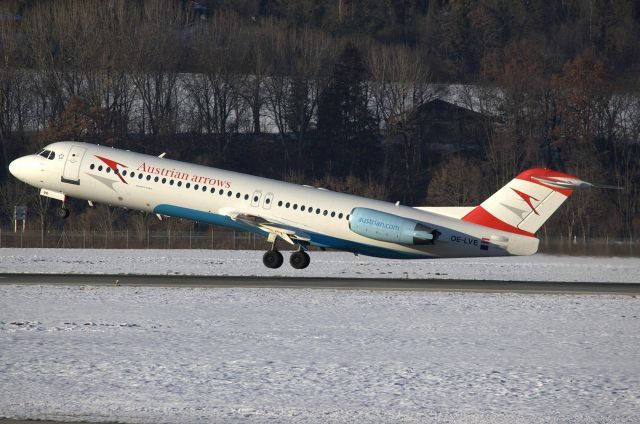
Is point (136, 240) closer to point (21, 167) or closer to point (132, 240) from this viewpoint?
point (132, 240)

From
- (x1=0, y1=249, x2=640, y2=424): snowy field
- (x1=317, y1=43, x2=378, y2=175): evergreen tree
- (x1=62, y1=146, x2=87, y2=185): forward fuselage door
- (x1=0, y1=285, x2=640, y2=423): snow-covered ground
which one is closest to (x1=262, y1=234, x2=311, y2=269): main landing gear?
(x1=0, y1=249, x2=640, y2=424): snowy field

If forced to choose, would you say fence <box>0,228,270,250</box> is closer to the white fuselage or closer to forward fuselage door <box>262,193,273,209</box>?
the white fuselage

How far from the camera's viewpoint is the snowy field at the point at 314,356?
57.9ft

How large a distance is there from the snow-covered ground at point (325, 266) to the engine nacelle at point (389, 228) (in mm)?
1761

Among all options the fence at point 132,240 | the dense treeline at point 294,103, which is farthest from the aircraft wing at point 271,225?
the dense treeline at point 294,103

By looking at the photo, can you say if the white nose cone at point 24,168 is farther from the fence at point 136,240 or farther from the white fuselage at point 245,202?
the fence at point 136,240

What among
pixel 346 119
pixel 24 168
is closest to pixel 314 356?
pixel 24 168

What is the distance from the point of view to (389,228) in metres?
37.3

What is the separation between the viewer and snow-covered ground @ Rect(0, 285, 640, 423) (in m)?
17.7

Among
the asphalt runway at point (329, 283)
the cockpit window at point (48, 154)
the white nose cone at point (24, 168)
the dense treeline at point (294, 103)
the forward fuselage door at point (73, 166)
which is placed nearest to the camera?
the asphalt runway at point (329, 283)

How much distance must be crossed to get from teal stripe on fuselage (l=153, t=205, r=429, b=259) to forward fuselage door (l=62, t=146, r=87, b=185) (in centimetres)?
315

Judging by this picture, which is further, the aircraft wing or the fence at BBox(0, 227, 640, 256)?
the fence at BBox(0, 227, 640, 256)

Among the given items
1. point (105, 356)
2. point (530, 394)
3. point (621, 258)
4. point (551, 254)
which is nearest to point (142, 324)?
point (105, 356)

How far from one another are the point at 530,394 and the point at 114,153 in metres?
23.3
